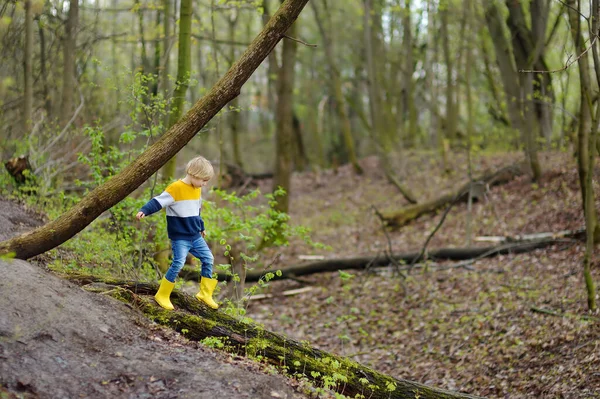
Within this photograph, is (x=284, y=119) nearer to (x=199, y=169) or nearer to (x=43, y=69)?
(x=43, y=69)

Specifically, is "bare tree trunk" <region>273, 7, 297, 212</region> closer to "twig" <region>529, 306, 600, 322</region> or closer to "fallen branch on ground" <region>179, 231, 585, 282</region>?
"fallen branch on ground" <region>179, 231, 585, 282</region>

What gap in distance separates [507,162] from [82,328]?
51.6 feet

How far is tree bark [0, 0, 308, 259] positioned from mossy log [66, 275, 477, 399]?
1.68 ft

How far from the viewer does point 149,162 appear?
16.2 ft

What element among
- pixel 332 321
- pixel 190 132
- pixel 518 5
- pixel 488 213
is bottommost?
pixel 332 321

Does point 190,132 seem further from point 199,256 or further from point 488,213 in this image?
point 488,213

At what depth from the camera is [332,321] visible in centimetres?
999

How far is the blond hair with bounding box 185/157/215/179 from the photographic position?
5.02m

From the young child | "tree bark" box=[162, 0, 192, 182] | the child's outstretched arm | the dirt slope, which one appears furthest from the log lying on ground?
the dirt slope

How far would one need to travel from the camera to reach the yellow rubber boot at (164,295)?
16.6 feet

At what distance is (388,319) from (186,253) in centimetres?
553

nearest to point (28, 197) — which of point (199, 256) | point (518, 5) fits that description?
point (199, 256)

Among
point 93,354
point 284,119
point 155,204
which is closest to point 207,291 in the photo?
point 155,204

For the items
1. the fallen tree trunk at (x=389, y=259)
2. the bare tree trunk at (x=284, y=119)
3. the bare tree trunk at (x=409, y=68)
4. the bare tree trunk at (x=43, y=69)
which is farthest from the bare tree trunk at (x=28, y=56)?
the bare tree trunk at (x=409, y=68)
